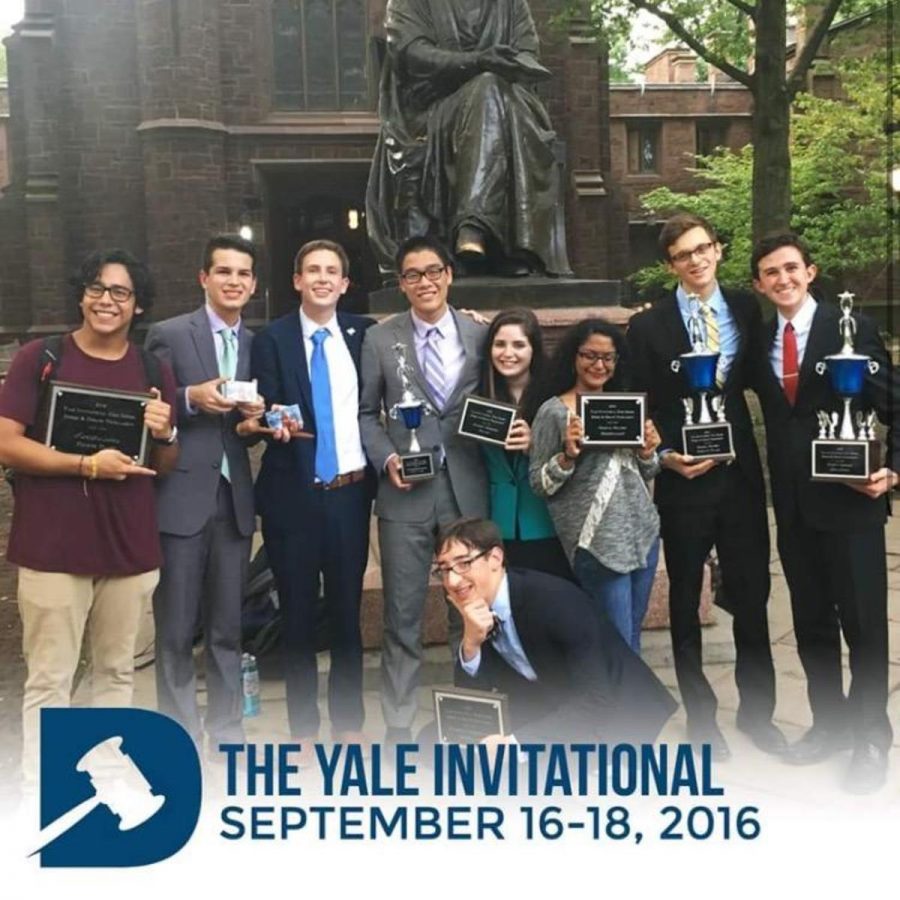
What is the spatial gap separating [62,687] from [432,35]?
3.82 meters

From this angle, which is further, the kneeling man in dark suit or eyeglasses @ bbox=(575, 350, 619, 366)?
eyeglasses @ bbox=(575, 350, 619, 366)

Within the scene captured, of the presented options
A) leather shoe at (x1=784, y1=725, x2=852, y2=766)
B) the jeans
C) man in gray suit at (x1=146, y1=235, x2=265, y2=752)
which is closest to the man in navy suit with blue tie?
man in gray suit at (x1=146, y1=235, x2=265, y2=752)

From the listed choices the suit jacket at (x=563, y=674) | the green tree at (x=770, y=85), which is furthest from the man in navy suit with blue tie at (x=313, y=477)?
the green tree at (x=770, y=85)

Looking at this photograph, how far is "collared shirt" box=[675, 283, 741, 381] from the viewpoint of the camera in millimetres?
3445

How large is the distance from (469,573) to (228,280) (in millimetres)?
1341

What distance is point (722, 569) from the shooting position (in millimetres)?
3617

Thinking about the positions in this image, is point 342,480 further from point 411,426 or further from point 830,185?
point 830,185

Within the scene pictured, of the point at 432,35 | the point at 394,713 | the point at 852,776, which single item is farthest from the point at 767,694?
the point at 432,35

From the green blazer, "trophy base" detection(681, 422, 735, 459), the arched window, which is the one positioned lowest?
the green blazer

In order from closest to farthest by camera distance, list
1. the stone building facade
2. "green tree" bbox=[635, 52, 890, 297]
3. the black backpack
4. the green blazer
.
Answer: the black backpack < the green blazer < the stone building facade < "green tree" bbox=[635, 52, 890, 297]

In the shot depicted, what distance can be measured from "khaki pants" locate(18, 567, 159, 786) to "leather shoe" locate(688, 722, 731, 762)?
81.0 inches

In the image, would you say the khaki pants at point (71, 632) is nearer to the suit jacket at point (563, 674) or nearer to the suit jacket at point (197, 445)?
the suit jacket at point (197, 445)

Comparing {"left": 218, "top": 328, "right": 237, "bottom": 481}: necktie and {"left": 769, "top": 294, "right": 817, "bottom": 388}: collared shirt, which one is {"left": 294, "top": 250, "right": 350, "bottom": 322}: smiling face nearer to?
{"left": 218, "top": 328, "right": 237, "bottom": 481}: necktie

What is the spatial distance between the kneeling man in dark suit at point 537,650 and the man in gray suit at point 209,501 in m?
0.86
